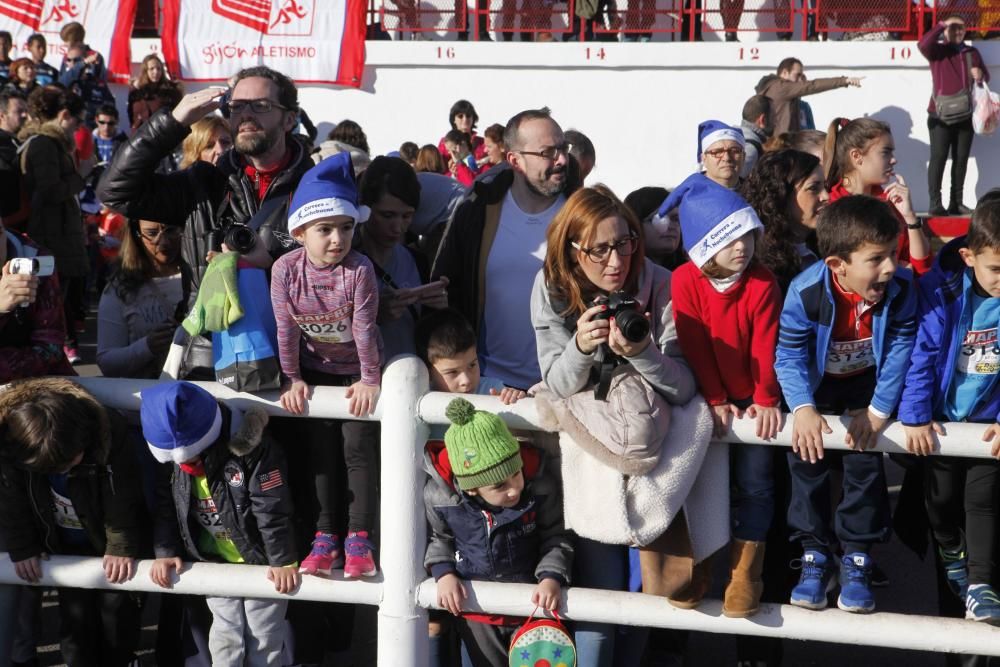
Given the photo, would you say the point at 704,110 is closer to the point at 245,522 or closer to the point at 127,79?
the point at 127,79

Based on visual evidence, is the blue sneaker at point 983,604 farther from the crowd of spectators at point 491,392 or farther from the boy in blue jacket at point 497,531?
the boy in blue jacket at point 497,531

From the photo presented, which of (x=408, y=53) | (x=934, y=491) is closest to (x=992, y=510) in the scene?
(x=934, y=491)

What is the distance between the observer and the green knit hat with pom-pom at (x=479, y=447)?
10.8ft

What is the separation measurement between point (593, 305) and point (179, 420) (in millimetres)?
1294

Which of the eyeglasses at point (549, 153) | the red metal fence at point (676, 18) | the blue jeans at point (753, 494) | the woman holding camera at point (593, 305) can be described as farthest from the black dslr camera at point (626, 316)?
the red metal fence at point (676, 18)

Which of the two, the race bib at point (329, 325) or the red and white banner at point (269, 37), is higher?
the red and white banner at point (269, 37)

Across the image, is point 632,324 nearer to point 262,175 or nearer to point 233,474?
point 233,474

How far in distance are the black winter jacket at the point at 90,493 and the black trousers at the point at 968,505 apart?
254 cm

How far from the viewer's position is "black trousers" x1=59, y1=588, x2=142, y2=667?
12.9 feet

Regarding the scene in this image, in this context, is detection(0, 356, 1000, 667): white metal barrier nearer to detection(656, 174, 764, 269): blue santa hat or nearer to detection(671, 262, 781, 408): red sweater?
detection(671, 262, 781, 408): red sweater

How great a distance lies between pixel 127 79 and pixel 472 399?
15.3 meters

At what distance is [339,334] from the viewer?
369 centimetres

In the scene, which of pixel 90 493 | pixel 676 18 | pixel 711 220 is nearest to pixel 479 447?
pixel 711 220

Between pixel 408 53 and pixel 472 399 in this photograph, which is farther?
pixel 408 53
